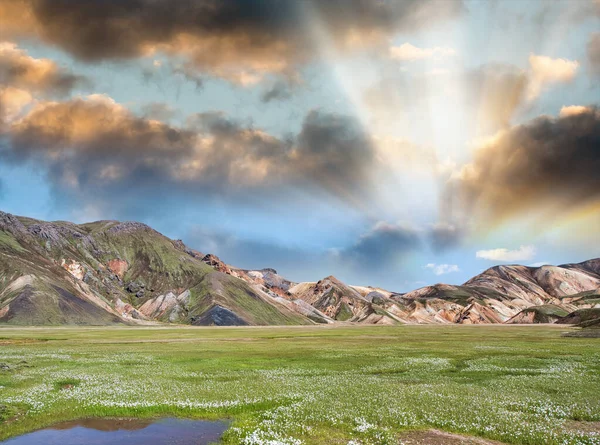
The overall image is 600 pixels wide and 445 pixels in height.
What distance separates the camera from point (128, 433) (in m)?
21.0

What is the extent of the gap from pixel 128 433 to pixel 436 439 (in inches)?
606

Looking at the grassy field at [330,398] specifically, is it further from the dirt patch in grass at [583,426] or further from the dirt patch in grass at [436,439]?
the dirt patch in grass at [436,439]

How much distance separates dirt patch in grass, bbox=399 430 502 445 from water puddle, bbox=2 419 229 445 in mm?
9010

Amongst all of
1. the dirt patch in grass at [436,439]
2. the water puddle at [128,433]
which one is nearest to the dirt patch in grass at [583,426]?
the dirt patch in grass at [436,439]

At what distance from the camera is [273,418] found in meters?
21.6

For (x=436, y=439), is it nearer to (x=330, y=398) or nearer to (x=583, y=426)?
(x=583, y=426)

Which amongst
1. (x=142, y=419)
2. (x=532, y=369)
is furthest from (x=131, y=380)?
(x=532, y=369)

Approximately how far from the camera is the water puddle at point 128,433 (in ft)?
64.2

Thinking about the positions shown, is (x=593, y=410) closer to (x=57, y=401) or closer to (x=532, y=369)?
(x=532, y=369)

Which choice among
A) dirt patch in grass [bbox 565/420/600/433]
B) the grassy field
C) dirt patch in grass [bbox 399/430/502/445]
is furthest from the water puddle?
dirt patch in grass [bbox 565/420/600/433]

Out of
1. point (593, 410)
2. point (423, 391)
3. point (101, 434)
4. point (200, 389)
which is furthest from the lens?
point (200, 389)

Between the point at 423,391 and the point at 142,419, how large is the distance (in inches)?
740


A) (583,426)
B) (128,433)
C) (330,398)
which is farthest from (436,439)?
(128,433)

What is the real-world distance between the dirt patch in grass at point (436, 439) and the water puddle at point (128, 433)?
9.01m
